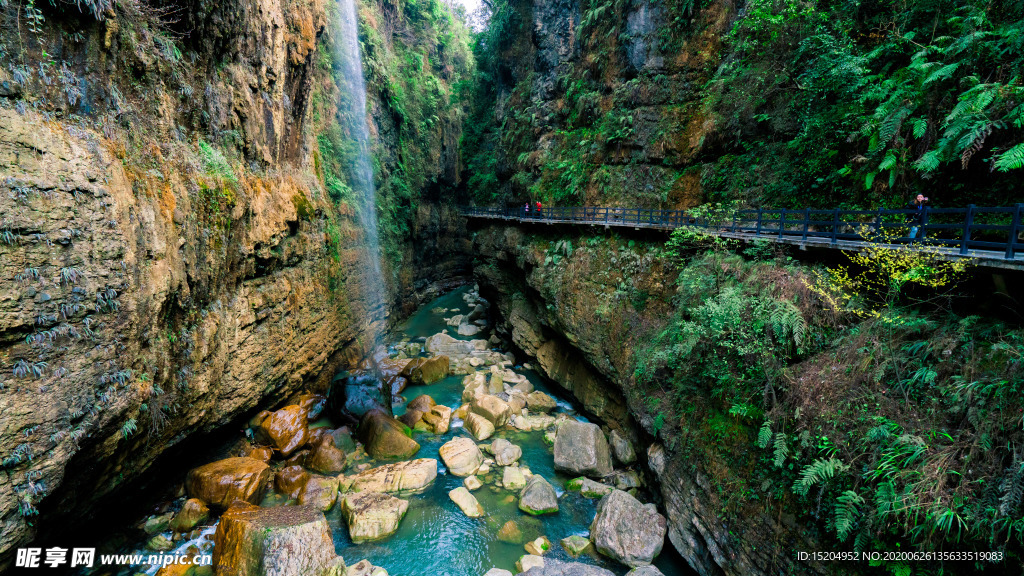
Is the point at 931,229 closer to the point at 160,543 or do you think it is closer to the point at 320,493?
the point at 320,493

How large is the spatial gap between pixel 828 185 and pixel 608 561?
1214 centimetres

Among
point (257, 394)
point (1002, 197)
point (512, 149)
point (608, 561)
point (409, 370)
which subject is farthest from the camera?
point (512, 149)

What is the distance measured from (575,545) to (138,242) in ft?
34.5

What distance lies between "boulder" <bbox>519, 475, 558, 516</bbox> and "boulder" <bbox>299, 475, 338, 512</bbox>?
4.88 meters

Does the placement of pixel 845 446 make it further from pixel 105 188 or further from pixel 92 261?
pixel 105 188

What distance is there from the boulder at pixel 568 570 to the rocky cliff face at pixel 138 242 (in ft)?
25.9

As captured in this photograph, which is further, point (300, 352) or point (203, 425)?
point (300, 352)

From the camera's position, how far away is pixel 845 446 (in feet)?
18.1

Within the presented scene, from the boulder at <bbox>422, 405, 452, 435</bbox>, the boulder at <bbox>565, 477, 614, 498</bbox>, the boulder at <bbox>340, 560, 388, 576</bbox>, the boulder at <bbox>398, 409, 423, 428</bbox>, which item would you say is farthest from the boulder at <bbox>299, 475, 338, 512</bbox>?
the boulder at <bbox>565, 477, 614, 498</bbox>

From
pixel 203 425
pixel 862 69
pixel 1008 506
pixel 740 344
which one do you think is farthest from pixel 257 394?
pixel 862 69

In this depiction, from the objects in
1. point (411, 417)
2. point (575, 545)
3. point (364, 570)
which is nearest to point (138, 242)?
point (364, 570)

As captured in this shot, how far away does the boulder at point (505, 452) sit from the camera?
11211mm

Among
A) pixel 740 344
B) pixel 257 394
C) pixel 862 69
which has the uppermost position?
pixel 862 69

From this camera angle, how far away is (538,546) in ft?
27.5
